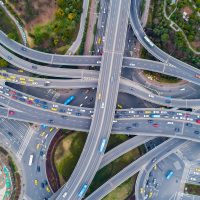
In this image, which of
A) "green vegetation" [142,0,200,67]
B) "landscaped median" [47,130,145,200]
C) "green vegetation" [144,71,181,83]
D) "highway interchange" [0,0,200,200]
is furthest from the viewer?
"landscaped median" [47,130,145,200]

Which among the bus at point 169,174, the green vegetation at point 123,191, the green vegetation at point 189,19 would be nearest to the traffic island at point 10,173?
the green vegetation at point 123,191

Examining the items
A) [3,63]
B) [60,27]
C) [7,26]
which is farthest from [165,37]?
[3,63]

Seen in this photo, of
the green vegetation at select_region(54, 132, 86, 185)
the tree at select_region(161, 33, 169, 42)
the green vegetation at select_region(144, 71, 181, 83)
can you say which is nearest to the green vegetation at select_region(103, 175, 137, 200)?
the green vegetation at select_region(54, 132, 86, 185)

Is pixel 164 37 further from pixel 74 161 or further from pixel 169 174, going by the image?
pixel 74 161

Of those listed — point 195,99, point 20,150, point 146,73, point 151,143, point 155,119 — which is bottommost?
point 20,150

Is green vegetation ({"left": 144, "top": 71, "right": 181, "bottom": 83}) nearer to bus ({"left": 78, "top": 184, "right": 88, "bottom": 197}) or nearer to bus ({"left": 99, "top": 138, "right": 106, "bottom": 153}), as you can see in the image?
bus ({"left": 99, "top": 138, "right": 106, "bottom": 153})

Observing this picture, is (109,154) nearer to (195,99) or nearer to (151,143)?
(151,143)

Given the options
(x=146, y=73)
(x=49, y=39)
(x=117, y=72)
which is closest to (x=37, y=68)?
(x=49, y=39)
